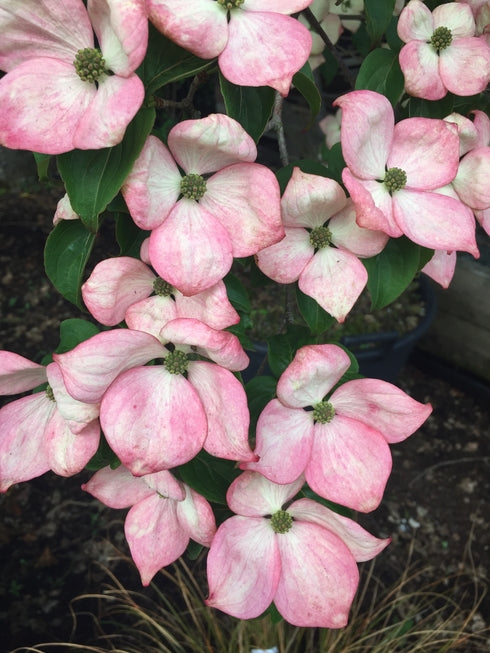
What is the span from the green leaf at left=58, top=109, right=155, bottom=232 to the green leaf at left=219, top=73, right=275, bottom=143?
6cm

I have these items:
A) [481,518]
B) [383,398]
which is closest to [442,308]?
[481,518]

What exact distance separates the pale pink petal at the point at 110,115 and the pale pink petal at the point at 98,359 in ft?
0.34

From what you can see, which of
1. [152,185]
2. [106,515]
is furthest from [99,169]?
[106,515]

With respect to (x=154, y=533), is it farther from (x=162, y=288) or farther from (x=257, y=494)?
(x=162, y=288)

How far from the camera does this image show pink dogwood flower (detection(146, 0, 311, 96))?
13.5 inches

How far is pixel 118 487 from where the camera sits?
52 cm

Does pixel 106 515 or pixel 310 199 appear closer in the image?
pixel 310 199

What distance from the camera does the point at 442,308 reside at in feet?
5.65

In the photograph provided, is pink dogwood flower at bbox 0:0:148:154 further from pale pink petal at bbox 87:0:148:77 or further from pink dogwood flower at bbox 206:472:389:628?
pink dogwood flower at bbox 206:472:389:628

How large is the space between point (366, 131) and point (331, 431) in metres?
0.20

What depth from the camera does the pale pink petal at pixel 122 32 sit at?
33 centimetres

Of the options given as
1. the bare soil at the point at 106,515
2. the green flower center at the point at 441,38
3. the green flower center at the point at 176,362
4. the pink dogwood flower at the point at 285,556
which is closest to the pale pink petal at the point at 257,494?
the pink dogwood flower at the point at 285,556

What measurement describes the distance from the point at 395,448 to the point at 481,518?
243 mm

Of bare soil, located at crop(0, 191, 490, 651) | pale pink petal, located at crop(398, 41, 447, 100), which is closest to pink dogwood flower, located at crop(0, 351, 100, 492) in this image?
pale pink petal, located at crop(398, 41, 447, 100)
